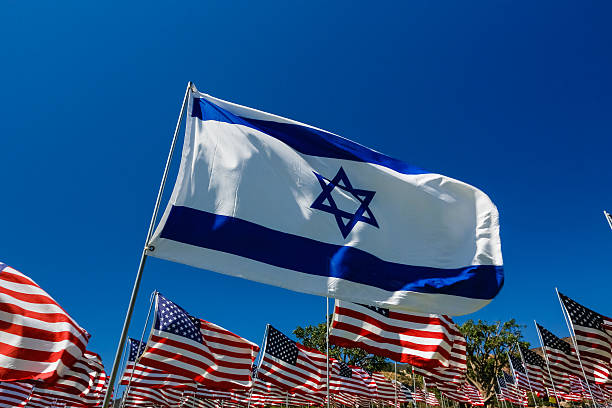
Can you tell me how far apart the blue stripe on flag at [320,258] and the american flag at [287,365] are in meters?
12.3

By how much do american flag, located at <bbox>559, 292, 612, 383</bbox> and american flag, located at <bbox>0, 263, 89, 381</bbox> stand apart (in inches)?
704

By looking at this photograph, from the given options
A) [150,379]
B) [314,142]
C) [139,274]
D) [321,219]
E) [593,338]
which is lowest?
[139,274]

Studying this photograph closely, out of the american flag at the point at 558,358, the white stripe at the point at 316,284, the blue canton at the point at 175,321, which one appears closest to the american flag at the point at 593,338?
A: the american flag at the point at 558,358

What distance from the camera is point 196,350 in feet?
41.0

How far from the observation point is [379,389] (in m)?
26.1

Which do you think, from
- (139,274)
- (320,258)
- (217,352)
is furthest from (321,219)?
(217,352)

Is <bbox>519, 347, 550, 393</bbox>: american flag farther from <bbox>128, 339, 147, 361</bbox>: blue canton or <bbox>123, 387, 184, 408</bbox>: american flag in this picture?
<bbox>128, 339, 147, 361</bbox>: blue canton

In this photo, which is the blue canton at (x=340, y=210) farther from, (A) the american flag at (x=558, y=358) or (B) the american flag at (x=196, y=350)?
(A) the american flag at (x=558, y=358)

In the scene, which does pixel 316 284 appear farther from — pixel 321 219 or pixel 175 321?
pixel 175 321

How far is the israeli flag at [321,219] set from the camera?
4188 mm

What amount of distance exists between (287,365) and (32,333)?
11.0 metres

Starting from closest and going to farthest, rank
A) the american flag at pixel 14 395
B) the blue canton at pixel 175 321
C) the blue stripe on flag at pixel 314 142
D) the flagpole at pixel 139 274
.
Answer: the flagpole at pixel 139 274 → the blue stripe on flag at pixel 314 142 → the blue canton at pixel 175 321 → the american flag at pixel 14 395

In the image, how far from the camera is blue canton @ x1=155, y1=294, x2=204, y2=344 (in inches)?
480

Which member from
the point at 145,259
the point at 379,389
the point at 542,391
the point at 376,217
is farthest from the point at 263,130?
the point at 542,391
